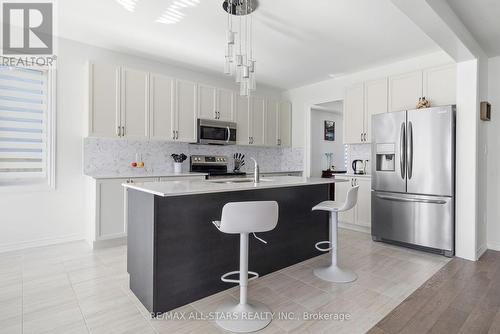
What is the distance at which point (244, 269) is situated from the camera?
204 centimetres

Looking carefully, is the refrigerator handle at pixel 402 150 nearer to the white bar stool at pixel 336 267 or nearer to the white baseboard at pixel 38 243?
the white bar stool at pixel 336 267

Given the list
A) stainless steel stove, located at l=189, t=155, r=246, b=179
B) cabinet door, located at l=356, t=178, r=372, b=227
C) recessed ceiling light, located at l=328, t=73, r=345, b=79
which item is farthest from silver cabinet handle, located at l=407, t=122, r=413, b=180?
stainless steel stove, located at l=189, t=155, r=246, b=179

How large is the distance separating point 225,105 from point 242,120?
0.46m

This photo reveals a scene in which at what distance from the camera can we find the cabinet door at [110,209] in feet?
11.4

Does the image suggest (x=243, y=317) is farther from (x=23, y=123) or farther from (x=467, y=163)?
(x=23, y=123)

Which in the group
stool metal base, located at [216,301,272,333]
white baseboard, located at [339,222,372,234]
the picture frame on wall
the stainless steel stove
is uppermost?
the picture frame on wall

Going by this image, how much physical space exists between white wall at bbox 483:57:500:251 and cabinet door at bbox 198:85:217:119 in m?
3.94

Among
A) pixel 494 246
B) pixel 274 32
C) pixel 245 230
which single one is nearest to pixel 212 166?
pixel 274 32

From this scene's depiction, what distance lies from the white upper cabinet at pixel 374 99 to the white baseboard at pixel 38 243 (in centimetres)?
459

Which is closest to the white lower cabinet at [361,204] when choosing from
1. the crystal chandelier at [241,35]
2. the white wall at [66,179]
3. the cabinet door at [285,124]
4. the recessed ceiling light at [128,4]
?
the cabinet door at [285,124]

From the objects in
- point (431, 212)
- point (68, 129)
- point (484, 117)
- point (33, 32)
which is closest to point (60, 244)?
point (68, 129)

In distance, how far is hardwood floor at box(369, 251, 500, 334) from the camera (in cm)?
193

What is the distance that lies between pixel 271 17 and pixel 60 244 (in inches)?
153

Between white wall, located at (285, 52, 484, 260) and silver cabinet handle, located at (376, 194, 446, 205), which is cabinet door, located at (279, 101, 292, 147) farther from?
white wall, located at (285, 52, 484, 260)
